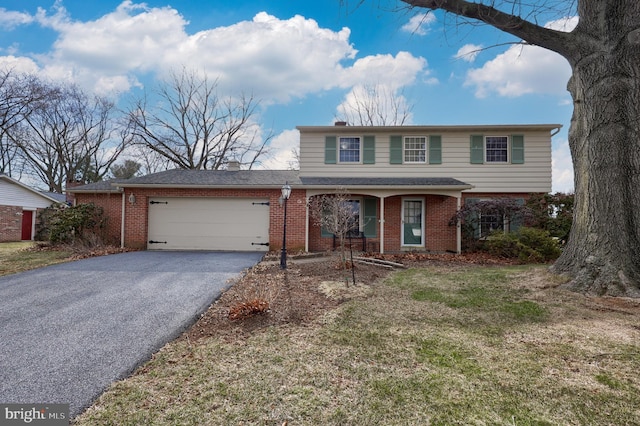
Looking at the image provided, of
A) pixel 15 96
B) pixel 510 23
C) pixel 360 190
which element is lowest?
pixel 360 190

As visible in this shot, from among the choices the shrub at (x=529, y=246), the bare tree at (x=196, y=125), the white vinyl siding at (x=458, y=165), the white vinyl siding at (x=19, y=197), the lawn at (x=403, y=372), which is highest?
the bare tree at (x=196, y=125)

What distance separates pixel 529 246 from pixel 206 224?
1035 cm

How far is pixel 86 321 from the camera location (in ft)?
12.1

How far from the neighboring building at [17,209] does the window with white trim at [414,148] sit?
64.5ft

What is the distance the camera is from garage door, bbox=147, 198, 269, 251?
10.8m

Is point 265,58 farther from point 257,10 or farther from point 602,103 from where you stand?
point 602,103

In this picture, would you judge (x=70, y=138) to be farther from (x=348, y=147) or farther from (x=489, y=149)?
(x=489, y=149)

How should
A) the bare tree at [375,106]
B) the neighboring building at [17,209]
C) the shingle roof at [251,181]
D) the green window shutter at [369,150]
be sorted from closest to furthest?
the shingle roof at [251,181], the green window shutter at [369,150], the neighboring building at [17,209], the bare tree at [375,106]

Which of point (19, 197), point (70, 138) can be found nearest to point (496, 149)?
point (19, 197)

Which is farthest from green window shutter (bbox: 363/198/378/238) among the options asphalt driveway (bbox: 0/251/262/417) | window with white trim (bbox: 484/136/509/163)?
asphalt driveway (bbox: 0/251/262/417)

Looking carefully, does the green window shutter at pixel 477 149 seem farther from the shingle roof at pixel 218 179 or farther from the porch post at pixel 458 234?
the shingle roof at pixel 218 179

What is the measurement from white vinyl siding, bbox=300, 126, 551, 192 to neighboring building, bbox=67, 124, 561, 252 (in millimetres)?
38

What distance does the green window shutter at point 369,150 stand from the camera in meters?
11.6

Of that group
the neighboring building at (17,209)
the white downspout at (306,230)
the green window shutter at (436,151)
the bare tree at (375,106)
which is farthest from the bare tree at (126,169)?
the green window shutter at (436,151)
